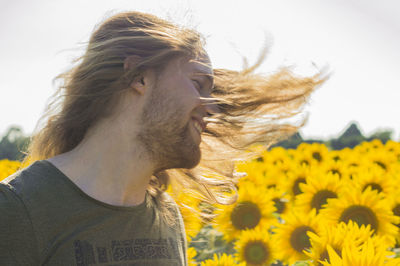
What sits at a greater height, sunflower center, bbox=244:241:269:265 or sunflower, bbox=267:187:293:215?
sunflower center, bbox=244:241:269:265

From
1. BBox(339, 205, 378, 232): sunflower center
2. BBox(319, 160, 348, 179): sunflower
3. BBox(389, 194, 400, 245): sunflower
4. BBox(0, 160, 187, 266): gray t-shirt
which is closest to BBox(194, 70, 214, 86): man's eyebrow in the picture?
BBox(0, 160, 187, 266): gray t-shirt

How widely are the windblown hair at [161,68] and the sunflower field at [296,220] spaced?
1.18 feet

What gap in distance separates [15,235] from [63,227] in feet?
0.88

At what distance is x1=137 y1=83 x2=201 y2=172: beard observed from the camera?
281cm

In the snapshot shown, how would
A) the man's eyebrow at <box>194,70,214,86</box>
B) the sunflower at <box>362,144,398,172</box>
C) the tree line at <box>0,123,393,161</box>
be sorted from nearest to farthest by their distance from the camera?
the man's eyebrow at <box>194,70,214,86</box> → the sunflower at <box>362,144,398,172</box> → the tree line at <box>0,123,393,161</box>

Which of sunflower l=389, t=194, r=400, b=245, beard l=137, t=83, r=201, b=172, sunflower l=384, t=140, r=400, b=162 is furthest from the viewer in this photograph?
sunflower l=384, t=140, r=400, b=162

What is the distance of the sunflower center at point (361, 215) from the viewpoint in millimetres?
4281

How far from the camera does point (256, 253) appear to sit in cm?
447

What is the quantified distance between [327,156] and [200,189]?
5.23 metres

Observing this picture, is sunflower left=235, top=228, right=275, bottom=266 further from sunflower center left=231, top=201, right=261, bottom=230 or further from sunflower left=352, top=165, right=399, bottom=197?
sunflower left=352, top=165, right=399, bottom=197

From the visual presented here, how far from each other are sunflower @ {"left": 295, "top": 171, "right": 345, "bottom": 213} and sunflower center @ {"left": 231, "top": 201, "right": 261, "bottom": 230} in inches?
19.7

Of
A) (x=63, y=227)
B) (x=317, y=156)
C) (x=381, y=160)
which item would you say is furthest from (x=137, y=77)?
(x=317, y=156)

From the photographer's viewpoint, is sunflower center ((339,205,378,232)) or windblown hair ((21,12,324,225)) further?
sunflower center ((339,205,378,232))

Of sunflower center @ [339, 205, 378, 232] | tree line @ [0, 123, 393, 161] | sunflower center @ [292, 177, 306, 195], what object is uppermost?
sunflower center @ [339, 205, 378, 232]
